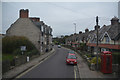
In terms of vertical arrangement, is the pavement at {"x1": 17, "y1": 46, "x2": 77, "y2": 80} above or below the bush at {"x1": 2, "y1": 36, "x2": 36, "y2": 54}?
below

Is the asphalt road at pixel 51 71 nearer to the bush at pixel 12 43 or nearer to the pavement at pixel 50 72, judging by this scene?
the pavement at pixel 50 72

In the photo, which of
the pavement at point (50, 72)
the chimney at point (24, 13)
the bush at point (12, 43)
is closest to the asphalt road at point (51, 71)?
the pavement at point (50, 72)

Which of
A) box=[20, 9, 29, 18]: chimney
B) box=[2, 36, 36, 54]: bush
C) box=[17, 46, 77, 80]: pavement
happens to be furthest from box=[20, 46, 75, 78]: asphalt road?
box=[20, 9, 29, 18]: chimney

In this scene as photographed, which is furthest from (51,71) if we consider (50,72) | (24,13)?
(24,13)

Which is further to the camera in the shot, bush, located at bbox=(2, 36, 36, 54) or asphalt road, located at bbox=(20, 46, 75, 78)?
bush, located at bbox=(2, 36, 36, 54)

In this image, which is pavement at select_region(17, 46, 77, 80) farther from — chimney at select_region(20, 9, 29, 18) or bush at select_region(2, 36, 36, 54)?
chimney at select_region(20, 9, 29, 18)

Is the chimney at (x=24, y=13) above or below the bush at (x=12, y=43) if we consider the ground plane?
above

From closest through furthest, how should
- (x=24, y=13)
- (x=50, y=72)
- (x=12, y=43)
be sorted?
(x=50, y=72)
(x=12, y=43)
(x=24, y=13)

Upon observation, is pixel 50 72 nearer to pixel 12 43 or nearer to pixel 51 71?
pixel 51 71

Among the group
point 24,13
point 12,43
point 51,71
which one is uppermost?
point 24,13

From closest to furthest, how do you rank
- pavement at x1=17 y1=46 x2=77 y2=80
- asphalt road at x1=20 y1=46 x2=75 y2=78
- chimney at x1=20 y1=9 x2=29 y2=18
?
pavement at x1=17 y1=46 x2=77 y2=80 → asphalt road at x1=20 y1=46 x2=75 y2=78 → chimney at x1=20 y1=9 x2=29 y2=18

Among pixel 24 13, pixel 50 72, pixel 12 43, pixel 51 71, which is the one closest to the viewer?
pixel 50 72

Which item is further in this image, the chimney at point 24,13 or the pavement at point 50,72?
the chimney at point 24,13

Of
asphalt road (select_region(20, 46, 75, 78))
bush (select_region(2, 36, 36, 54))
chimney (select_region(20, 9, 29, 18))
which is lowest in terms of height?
asphalt road (select_region(20, 46, 75, 78))
